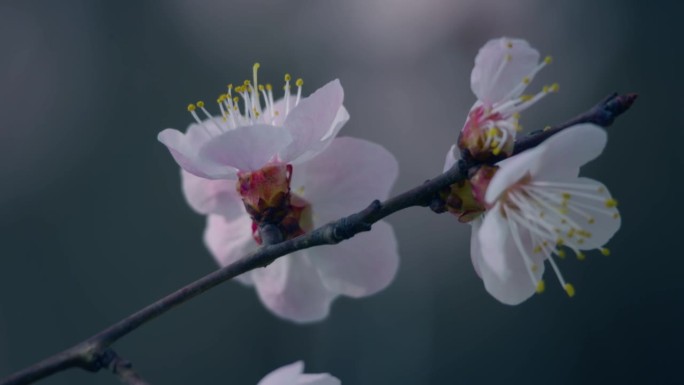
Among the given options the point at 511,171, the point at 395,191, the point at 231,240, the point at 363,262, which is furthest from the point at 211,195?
the point at 395,191

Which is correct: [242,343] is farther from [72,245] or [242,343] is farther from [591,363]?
[591,363]

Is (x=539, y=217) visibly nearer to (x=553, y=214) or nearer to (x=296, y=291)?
(x=553, y=214)

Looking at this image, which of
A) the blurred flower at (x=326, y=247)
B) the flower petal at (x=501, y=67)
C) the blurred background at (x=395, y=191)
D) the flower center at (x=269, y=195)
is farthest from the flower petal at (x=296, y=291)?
the blurred background at (x=395, y=191)

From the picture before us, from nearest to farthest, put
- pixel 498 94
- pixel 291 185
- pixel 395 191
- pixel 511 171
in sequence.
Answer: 1. pixel 511 171
2. pixel 498 94
3. pixel 291 185
4. pixel 395 191

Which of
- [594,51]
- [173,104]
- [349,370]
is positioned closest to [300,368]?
[349,370]

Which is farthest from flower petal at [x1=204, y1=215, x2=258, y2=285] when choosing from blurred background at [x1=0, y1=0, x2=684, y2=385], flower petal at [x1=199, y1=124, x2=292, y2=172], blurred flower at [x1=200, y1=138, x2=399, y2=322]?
blurred background at [x1=0, y1=0, x2=684, y2=385]

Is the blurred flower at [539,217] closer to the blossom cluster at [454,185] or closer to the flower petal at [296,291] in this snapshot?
the blossom cluster at [454,185]

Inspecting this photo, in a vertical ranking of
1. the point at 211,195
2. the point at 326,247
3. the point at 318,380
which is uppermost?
the point at 211,195
